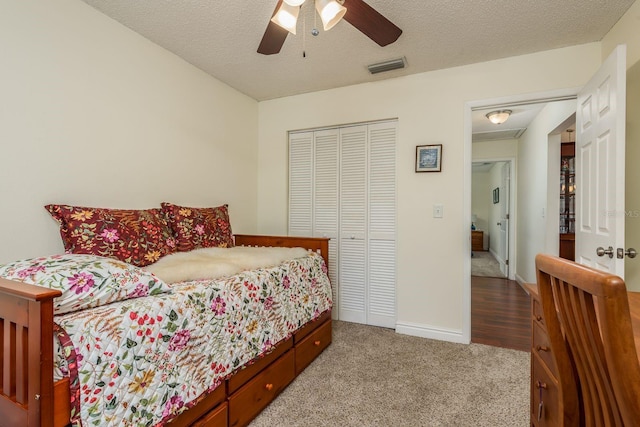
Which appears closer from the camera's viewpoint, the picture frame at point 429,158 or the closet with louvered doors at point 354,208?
the picture frame at point 429,158

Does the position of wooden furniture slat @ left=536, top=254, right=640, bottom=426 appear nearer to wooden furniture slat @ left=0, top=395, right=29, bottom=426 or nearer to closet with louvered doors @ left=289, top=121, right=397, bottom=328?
wooden furniture slat @ left=0, top=395, right=29, bottom=426

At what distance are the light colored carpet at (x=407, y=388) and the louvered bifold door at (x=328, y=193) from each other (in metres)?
0.82

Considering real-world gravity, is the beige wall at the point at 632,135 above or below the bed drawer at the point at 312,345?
above

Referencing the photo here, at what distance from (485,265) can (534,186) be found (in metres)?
2.47

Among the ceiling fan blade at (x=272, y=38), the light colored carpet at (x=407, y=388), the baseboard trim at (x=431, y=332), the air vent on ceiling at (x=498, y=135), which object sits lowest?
the light colored carpet at (x=407, y=388)

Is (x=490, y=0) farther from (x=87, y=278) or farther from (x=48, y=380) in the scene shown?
(x=48, y=380)

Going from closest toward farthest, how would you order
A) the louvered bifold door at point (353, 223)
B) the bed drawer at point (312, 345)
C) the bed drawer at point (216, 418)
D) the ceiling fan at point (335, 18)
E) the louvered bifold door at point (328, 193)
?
the bed drawer at point (216, 418)
the ceiling fan at point (335, 18)
the bed drawer at point (312, 345)
the louvered bifold door at point (353, 223)
the louvered bifold door at point (328, 193)

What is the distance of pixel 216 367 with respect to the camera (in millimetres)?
1316

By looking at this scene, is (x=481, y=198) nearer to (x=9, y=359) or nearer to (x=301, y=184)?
(x=301, y=184)

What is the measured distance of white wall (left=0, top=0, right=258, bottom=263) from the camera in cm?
154

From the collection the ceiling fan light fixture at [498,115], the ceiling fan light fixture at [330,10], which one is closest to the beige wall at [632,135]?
the ceiling fan light fixture at [498,115]

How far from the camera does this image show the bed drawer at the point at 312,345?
2.02m

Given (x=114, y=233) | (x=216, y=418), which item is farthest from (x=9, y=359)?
(x=114, y=233)

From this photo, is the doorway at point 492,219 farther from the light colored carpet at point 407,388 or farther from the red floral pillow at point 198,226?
the red floral pillow at point 198,226
